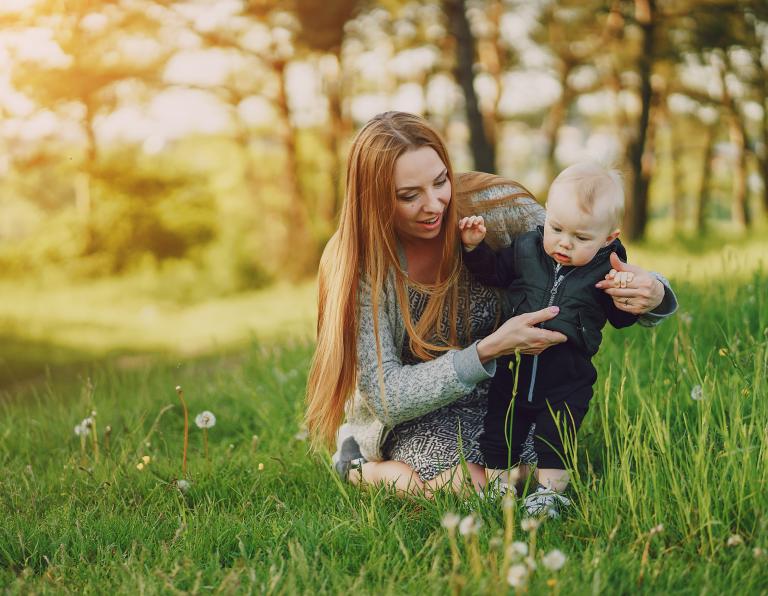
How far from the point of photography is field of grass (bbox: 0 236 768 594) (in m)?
1.92

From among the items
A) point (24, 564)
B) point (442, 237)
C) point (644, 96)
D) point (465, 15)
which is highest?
point (465, 15)

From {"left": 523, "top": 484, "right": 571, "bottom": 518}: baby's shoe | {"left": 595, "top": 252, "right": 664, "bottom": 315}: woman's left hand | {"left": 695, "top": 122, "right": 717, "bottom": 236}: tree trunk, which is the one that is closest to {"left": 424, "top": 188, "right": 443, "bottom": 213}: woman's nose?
{"left": 595, "top": 252, "right": 664, "bottom": 315}: woman's left hand

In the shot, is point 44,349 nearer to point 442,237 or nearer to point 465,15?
point 465,15

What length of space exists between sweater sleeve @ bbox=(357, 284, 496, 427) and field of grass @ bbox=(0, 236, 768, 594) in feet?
1.06

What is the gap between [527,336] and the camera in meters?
2.35

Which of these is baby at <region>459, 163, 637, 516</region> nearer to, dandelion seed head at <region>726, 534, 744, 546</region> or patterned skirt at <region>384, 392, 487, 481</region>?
patterned skirt at <region>384, 392, 487, 481</region>

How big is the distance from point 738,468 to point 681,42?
12172mm

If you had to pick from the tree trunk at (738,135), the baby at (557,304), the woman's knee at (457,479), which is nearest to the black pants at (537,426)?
the baby at (557,304)

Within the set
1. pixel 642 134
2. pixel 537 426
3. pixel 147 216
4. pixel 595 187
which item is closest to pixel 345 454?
pixel 537 426

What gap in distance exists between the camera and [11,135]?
13633mm

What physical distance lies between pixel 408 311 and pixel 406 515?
2.58 ft

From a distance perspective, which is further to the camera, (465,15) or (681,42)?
(681,42)

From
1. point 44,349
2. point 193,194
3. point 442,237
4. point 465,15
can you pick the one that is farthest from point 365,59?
point 442,237

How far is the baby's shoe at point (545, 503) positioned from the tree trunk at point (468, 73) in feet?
23.7
